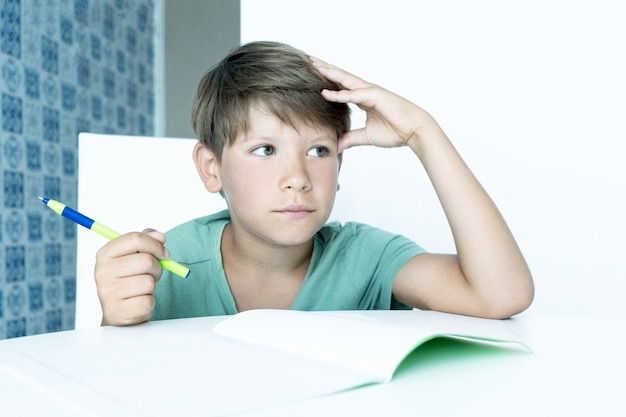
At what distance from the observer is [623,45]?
1.20 m

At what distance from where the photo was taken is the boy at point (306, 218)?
0.84m

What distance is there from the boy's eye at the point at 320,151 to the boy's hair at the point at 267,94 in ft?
0.11

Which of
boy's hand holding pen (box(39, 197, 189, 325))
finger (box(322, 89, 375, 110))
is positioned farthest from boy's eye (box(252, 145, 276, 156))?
boy's hand holding pen (box(39, 197, 189, 325))

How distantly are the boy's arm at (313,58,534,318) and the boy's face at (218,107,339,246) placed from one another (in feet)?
0.23

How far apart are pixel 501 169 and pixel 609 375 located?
910 mm

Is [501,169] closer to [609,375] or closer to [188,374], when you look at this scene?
[609,375]

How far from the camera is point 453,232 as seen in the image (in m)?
0.86

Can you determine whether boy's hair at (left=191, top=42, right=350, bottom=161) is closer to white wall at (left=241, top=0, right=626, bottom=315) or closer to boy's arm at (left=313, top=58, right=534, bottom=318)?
boy's arm at (left=313, top=58, right=534, bottom=318)

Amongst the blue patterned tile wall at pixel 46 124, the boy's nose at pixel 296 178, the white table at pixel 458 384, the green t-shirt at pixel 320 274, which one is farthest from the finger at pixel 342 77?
the blue patterned tile wall at pixel 46 124

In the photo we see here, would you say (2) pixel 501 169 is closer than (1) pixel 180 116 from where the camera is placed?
Yes

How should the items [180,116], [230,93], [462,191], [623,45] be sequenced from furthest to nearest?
1. [180,116]
2. [623,45]
3. [230,93]
4. [462,191]

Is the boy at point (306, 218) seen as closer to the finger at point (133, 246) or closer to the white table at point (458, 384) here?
the finger at point (133, 246)

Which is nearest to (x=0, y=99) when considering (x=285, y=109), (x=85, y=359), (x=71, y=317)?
(x=71, y=317)

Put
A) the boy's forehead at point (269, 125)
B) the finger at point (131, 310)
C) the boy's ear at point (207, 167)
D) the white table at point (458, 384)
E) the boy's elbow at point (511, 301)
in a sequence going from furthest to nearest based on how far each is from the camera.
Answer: the boy's ear at point (207, 167), the boy's forehead at point (269, 125), the boy's elbow at point (511, 301), the finger at point (131, 310), the white table at point (458, 384)
